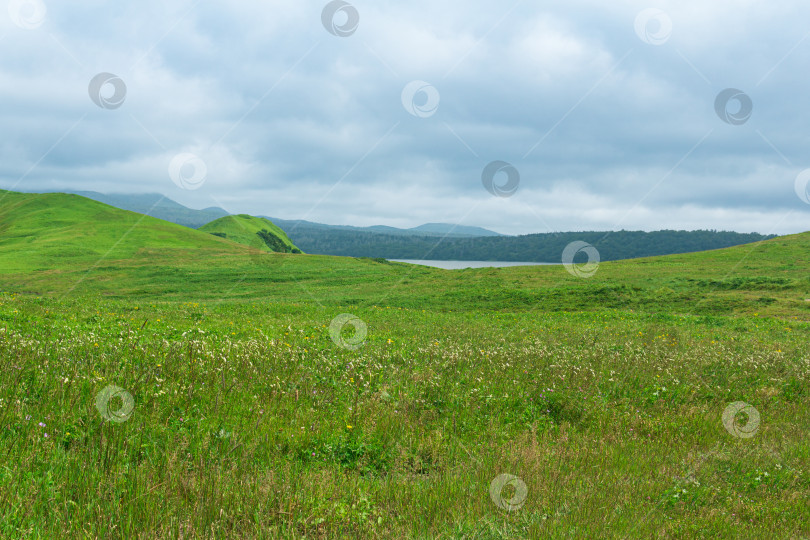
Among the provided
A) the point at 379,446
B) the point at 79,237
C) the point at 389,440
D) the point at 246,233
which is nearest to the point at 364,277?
the point at 389,440

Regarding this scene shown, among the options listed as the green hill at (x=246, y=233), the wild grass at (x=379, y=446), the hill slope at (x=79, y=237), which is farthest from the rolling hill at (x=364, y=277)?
the green hill at (x=246, y=233)

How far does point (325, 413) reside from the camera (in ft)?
21.0

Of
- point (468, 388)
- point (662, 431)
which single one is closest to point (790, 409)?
point (662, 431)

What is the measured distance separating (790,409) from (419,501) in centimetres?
795

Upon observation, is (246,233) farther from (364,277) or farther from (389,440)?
(389,440)

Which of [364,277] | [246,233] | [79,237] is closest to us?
[364,277]

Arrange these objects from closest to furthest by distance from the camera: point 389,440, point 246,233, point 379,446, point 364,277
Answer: point 379,446
point 389,440
point 364,277
point 246,233

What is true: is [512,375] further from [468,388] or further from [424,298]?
[424,298]

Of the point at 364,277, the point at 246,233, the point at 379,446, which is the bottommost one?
the point at 379,446

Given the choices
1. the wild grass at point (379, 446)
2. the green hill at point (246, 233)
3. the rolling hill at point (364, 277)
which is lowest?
the wild grass at point (379, 446)

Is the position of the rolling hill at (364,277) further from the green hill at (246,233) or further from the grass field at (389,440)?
the green hill at (246,233)

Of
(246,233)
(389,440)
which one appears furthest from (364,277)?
(246,233)

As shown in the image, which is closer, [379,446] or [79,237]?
[379,446]

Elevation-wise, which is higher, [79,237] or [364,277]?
[79,237]
